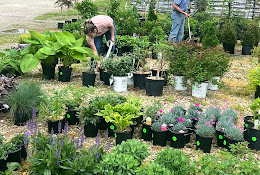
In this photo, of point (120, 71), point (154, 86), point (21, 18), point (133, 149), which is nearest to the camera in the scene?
point (133, 149)

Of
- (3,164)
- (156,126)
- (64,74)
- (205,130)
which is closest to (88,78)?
(64,74)

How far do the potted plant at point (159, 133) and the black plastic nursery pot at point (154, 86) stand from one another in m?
1.76

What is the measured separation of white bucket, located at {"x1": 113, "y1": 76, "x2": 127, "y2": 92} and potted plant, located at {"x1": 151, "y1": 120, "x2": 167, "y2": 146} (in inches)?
78.1

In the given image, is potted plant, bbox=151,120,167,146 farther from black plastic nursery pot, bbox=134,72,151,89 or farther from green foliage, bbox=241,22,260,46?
green foliage, bbox=241,22,260,46

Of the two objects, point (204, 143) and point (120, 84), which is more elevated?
point (120, 84)

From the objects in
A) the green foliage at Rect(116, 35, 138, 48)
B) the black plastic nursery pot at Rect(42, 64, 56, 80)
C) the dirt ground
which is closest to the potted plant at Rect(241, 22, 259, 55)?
the green foliage at Rect(116, 35, 138, 48)

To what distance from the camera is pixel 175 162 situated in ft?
8.63

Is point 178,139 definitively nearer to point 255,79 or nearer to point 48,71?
point 255,79

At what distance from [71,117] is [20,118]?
0.66 meters

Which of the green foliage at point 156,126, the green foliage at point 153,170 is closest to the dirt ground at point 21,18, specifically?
the green foliage at point 156,126

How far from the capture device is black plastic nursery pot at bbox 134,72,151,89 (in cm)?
596

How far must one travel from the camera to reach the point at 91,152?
111 inches

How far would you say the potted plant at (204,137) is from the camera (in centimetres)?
371

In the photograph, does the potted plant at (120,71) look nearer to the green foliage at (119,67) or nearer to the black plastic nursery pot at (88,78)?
the green foliage at (119,67)
